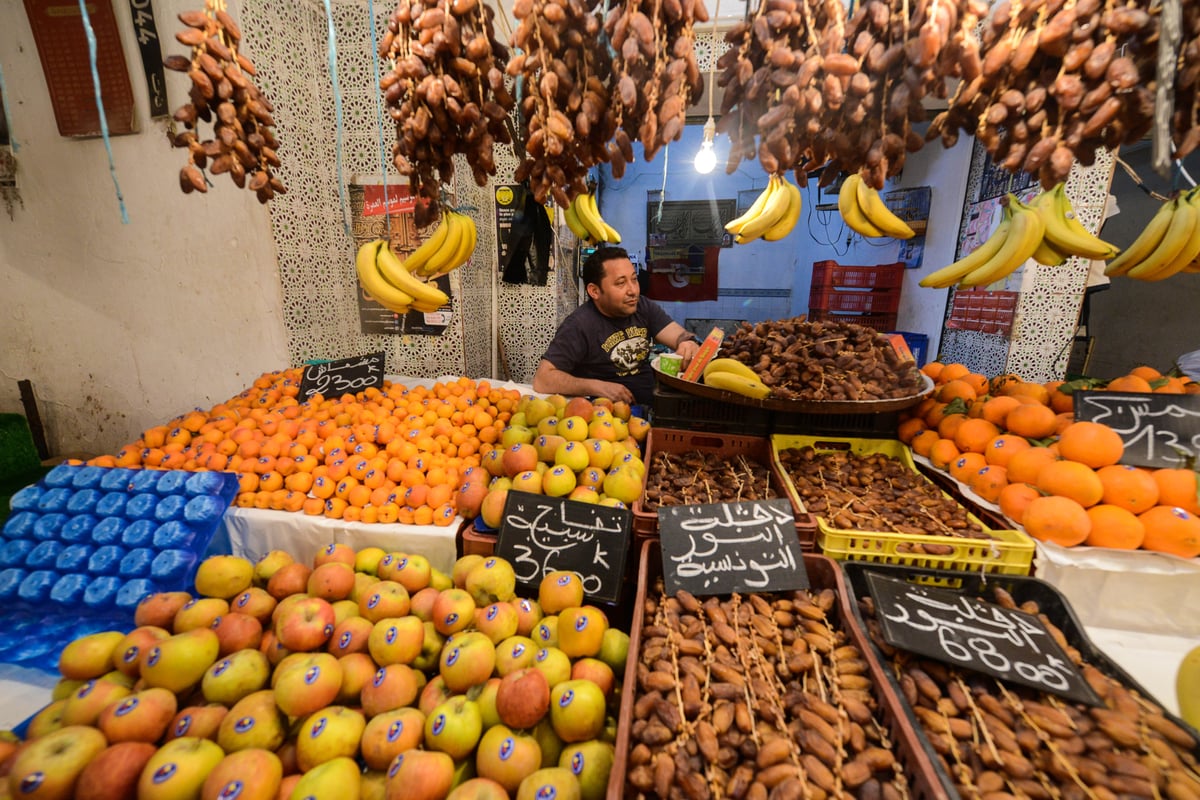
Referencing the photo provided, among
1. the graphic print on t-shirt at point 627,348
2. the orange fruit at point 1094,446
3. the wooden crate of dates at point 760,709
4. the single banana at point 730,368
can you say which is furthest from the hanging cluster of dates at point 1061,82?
the graphic print on t-shirt at point 627,348

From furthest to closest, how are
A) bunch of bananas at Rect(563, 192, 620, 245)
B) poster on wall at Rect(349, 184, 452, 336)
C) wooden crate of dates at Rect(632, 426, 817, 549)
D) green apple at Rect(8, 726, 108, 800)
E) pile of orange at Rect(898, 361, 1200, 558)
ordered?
poster on wall at Rect(349, 184, 452, 336) → bunch of bananas at Rect(563, 192, 620, 245) → wooden crate of dates at Rect(632, 426, 817, 549) → pile of orange at Rect(898, 361, 1200, 558) → green apple at Rect(8, 726, 108, 800)

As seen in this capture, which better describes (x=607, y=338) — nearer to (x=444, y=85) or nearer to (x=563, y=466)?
(x=563, y=466)

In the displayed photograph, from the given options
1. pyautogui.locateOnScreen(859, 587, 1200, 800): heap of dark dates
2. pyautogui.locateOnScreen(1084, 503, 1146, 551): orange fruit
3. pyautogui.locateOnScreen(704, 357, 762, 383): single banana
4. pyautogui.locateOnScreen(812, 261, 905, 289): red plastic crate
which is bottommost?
pyautogui.locateOnScreen(859, 587, 1200, 800): heap of dark dates

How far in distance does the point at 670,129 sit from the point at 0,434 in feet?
17.3

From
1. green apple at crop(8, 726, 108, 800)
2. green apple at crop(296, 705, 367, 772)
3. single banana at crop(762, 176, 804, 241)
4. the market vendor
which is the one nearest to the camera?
green apple at crop(8, 726, 108, 800)

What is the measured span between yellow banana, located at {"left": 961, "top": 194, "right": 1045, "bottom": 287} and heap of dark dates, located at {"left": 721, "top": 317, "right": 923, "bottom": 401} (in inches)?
20.8

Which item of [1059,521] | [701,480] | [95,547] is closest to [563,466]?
[701,480]

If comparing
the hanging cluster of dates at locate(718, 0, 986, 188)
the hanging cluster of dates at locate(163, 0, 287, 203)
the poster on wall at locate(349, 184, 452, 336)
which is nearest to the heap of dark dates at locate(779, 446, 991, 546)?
the hanging cluster of dates at locate(718, 0, 986, 188)

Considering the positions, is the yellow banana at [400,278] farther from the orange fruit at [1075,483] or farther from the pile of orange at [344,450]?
the orange fruit at [1075,483]

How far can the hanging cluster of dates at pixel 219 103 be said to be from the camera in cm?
179

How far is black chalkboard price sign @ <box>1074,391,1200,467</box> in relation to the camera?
163 centimetres

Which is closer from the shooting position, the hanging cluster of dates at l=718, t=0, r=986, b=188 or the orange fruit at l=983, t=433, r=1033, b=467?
the hanging cluster of dates at l=718, t=0, r=986, b=188

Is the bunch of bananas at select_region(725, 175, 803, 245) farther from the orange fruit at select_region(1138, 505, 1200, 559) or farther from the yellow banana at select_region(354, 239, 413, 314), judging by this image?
the orange fruit at select_region(1138, 505, 1200, 559)

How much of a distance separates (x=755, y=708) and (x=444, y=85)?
1970 millimetres
